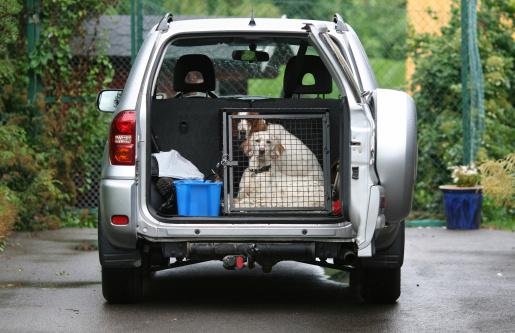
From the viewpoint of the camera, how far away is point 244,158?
8.62 meters

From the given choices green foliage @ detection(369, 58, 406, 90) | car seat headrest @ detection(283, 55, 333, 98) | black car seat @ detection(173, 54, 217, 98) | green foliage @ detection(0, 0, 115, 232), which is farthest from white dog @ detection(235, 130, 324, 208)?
green foliage @ detection(369, 58, 406, 90)

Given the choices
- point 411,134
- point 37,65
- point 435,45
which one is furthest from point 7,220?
point 435,45

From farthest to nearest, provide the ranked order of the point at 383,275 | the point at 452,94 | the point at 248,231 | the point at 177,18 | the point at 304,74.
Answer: the point at 452,94 → the point at 177,18 → the point at 304,74 → the point at 383,275 → the point at 248,231

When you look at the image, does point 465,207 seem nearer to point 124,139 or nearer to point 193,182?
point 193,182

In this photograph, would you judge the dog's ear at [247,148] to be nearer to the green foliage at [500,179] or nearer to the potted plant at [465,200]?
the green foliage at [500,179]

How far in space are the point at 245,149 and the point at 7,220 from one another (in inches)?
147

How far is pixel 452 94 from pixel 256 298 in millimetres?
6877

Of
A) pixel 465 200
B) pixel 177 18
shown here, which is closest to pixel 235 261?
pixel 465 200

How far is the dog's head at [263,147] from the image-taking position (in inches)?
335

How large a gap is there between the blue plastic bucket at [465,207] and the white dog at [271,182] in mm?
5788

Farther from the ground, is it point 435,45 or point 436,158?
point 435,45

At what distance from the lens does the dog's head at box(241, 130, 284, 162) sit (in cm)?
851

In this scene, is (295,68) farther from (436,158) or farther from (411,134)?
(436,158)

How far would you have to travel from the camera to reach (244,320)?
26.2 feet
